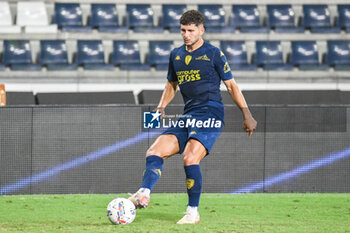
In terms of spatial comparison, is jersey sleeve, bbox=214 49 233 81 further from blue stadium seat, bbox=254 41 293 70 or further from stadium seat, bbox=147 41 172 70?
blue stadium seat, bbox=254 41 293 70

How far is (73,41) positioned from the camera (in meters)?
18.0

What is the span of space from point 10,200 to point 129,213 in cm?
350

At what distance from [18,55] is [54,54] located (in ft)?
3.63

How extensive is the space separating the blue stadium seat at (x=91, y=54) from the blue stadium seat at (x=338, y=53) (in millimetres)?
6903

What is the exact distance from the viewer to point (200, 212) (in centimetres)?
663

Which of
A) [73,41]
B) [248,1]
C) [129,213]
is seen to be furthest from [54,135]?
[248,1]

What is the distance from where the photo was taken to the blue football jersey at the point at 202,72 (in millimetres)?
5195

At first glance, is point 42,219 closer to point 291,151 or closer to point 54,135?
point 54,135

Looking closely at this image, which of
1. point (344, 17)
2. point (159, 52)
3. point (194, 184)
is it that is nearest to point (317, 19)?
point (344, 17)

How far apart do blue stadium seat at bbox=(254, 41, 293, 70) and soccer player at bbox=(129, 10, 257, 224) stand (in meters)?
12.7

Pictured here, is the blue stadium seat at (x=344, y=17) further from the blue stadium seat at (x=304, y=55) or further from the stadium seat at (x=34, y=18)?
the stadium seat at (x=34, y=18)

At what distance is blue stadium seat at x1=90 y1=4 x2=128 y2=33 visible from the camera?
1811cm

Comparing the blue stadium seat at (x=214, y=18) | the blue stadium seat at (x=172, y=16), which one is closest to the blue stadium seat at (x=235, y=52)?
the blue stadium seat at (x=214, y=18)

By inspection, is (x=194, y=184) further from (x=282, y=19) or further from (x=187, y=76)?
(x=282, y=19)
